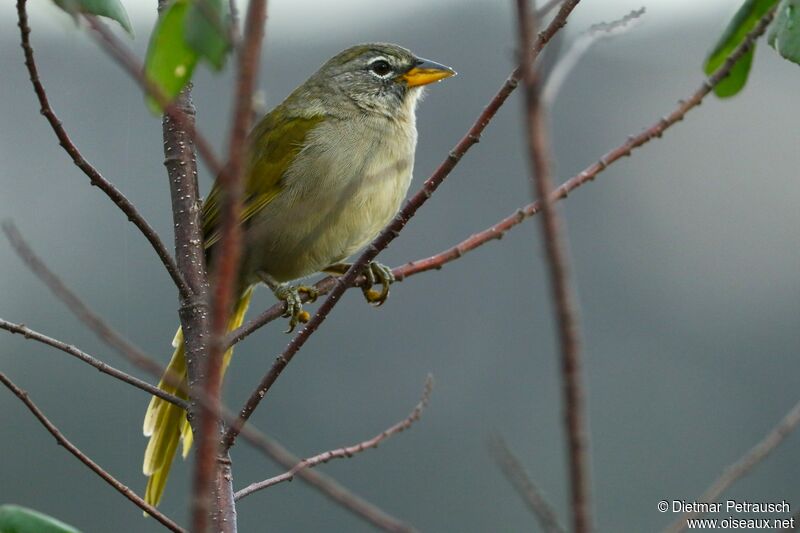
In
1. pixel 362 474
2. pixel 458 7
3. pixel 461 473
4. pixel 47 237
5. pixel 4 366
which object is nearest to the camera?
pixel 362 474

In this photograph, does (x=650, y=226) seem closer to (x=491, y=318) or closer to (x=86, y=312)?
(x=491, y=318)

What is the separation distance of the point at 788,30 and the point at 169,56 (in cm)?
138

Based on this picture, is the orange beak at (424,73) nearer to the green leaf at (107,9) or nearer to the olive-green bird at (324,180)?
the olive-green bird at (324,180)

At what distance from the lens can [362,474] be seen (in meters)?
15.0

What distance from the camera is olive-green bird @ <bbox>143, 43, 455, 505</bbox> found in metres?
4.51

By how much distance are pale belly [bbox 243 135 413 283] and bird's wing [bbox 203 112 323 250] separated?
74mm

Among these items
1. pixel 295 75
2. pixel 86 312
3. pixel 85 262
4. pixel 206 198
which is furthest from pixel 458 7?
pixel 86 312

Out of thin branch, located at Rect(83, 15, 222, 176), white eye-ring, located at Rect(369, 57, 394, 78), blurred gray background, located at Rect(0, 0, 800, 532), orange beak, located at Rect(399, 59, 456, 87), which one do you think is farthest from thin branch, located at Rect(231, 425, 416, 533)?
blurred gray background, located at Rect(0, 0, 800, 532)

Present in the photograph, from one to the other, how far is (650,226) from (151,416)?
2032cm

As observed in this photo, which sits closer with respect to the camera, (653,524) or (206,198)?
(206,198)

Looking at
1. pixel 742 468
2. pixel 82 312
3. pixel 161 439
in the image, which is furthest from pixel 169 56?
pixel 161 439

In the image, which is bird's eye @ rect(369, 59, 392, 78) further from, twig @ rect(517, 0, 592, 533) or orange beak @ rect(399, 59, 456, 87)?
twig @ rect(517, 0, 592, 533)

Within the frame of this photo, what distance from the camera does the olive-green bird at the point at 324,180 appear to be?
451 centimetres

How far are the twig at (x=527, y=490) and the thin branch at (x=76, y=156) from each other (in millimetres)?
1094
